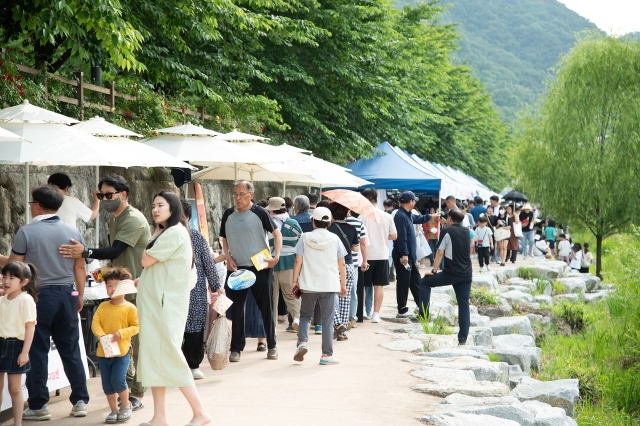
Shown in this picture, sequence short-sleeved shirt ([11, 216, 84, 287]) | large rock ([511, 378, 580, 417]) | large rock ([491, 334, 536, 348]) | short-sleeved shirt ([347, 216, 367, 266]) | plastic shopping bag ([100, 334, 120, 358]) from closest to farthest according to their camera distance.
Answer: plastic shopping bag ([100, 334, 120, 358]), short-sleeved shirt ([11, 216, 84, 287]), large rock ([511, 378, 580, 417]), short-sleeved shirt ([347, 216, 367, 266]), large rock ([491, 334, 536, 348])

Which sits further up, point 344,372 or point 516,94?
point 516,94

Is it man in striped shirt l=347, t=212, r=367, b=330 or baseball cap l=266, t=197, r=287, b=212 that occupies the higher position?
baseball cap l=266, t=197, r=287, b=212

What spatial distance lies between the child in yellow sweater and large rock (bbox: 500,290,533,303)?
1156 cm

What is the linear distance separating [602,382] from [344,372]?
523cm

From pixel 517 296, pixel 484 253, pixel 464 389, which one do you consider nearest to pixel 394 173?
pixel 484 253

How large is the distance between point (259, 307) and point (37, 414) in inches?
106

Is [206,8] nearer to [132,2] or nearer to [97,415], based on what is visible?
[132,2]

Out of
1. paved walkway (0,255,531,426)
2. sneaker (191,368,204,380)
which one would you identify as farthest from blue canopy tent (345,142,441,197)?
sneaker (191,368,204,380)

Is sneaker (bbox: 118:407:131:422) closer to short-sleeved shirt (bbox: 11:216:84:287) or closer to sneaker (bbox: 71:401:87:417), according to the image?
sneaker (bbox: 71:401:87:417)

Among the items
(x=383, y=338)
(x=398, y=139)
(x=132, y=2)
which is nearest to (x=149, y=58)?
(x=132, y=2)

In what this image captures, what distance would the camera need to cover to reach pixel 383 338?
339 inches

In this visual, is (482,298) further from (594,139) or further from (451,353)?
(594,139)

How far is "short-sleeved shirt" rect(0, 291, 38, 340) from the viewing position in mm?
4367

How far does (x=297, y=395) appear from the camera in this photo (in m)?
5.45
